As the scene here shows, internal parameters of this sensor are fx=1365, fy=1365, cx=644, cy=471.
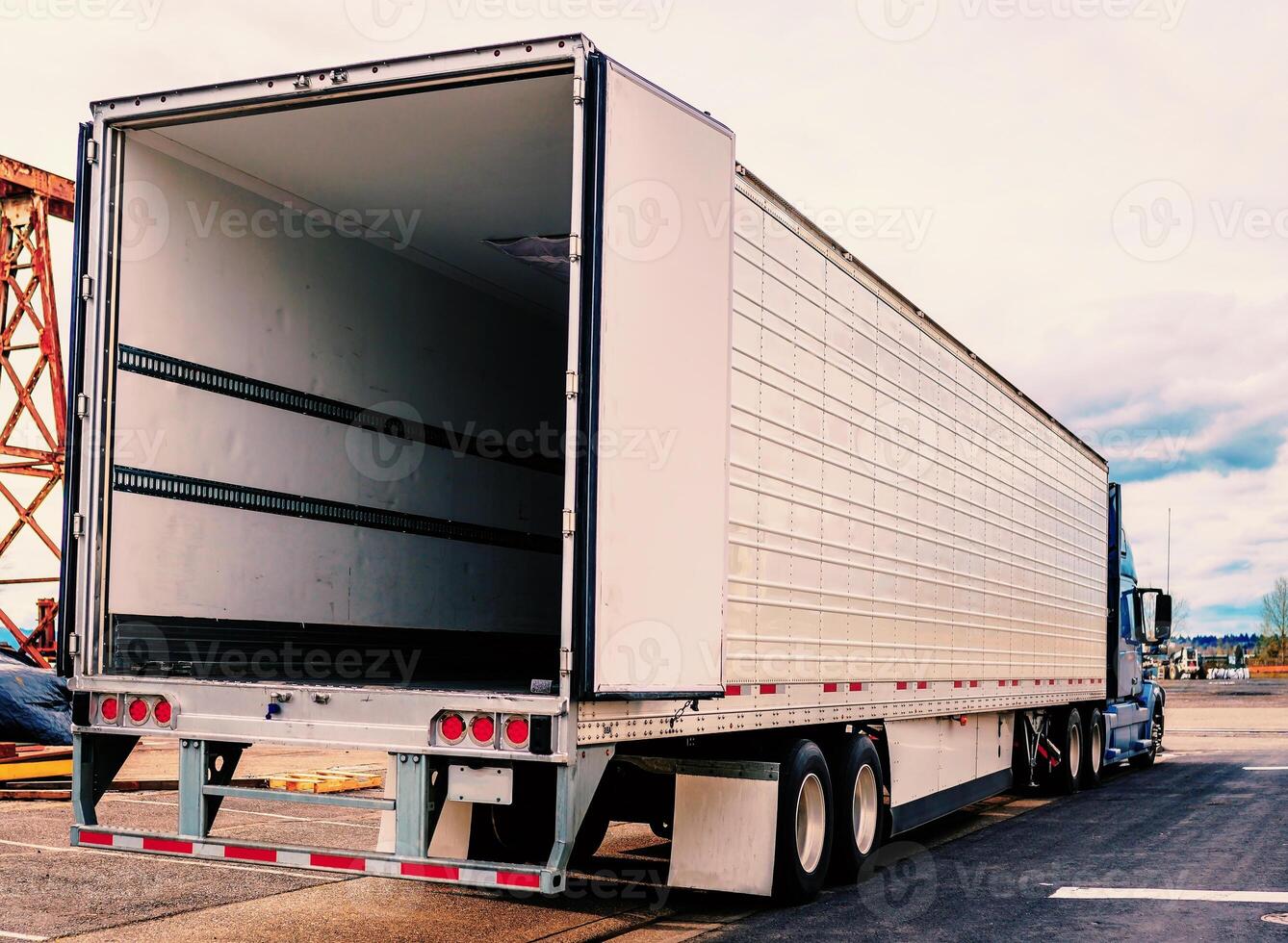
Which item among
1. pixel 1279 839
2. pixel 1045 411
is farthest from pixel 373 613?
pixel 1045 411

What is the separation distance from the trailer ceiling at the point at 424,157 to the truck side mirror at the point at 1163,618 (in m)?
15.2

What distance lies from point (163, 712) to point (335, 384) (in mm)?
2455

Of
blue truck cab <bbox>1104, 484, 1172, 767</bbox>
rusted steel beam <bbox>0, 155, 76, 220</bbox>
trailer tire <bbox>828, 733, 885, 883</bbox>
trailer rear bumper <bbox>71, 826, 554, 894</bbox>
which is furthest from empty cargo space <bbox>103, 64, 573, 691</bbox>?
rusted steel beam <bbox>0, 155, 76, 220</bbox>

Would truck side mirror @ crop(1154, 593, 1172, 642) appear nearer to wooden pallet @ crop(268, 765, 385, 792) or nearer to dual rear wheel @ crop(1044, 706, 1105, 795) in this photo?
dual rear wheel @ crop(1044, 706, 1105, 795)

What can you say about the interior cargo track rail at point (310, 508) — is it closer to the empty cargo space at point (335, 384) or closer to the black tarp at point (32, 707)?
the empty cargo space at point (335, 384)

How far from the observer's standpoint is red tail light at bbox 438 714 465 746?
20.0 ft

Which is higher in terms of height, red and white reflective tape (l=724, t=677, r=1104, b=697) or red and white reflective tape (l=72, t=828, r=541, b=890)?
red and white reflective tape (l=724, t=677, r=1104, b=697)

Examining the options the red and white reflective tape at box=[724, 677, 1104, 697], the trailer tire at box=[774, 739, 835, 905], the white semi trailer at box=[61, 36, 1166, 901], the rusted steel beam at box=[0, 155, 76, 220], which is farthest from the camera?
the rusted steel beam at box=[0, 155, 76, 220]

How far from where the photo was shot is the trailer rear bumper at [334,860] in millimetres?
5789

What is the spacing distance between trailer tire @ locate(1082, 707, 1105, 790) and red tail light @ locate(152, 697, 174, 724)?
12554mm

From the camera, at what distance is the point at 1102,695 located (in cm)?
1770

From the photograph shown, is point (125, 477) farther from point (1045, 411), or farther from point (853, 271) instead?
point (1045, 411)

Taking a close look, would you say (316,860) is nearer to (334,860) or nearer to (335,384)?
(334,860)

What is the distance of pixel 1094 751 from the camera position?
17.1 m
